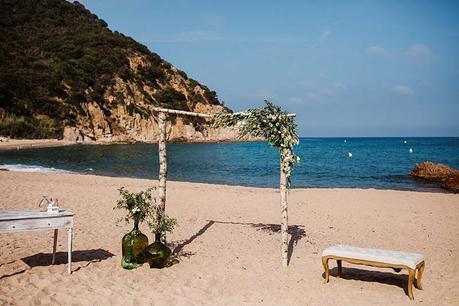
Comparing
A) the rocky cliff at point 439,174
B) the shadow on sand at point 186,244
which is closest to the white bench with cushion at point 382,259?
the shadow on sand at point 186,244

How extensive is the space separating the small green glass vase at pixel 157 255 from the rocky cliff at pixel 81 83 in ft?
158

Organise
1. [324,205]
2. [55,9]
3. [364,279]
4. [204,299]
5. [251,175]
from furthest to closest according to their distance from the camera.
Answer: [55,9] < [251,175] < [324,205] < [364,279] < [204,299]

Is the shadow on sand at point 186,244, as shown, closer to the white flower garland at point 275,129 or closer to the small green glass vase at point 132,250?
the small green glass vase at point 132,250

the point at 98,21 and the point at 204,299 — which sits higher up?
the point at 98,21

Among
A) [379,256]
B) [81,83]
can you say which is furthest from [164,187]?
[81,83]

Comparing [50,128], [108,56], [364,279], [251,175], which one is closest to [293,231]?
[364,279]

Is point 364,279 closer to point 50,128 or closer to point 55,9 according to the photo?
point 50,128

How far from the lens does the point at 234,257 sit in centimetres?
881

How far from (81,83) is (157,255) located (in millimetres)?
70257

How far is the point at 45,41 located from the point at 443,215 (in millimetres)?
86073

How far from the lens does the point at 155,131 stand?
3167 inches

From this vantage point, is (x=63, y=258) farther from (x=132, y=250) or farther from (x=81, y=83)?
(x=81, y=83)

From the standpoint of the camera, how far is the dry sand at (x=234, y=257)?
6473 mm

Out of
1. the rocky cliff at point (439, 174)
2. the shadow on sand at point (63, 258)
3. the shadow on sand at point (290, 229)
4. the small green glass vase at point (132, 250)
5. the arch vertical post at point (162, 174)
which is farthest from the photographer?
the rocky cliff at point (439, 174)
